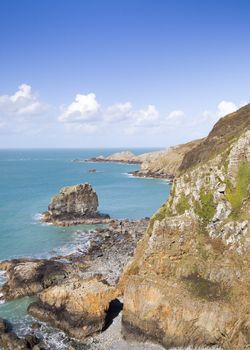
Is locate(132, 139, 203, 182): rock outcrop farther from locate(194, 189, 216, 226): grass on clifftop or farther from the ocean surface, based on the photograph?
locate(194, 189, 216, 226): grass on clifftop

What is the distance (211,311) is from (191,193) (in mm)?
10195

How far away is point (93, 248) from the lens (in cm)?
5609

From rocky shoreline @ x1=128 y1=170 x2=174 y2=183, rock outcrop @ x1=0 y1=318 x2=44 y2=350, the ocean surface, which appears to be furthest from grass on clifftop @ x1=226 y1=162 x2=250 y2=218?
rocky shoreline @ x1=128 y1=170 x2=174 y2=183

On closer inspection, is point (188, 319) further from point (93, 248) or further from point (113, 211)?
point (113, 211)

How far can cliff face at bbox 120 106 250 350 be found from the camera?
28.8 meters

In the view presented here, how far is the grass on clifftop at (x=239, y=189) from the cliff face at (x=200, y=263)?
0.26 feet

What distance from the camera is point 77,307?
3259 centimetres

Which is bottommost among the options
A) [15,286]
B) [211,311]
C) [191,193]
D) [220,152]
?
[15,286]

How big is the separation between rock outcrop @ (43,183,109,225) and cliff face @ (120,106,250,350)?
38.9 meters

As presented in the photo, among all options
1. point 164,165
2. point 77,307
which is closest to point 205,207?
point 77,307

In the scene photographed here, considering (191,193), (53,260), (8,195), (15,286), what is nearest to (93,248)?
(53,260)

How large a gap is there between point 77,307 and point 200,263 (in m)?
10.9

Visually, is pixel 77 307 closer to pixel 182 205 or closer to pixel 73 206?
pixel 182 205

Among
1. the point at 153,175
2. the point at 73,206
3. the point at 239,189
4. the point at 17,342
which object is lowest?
the point at 17,342
